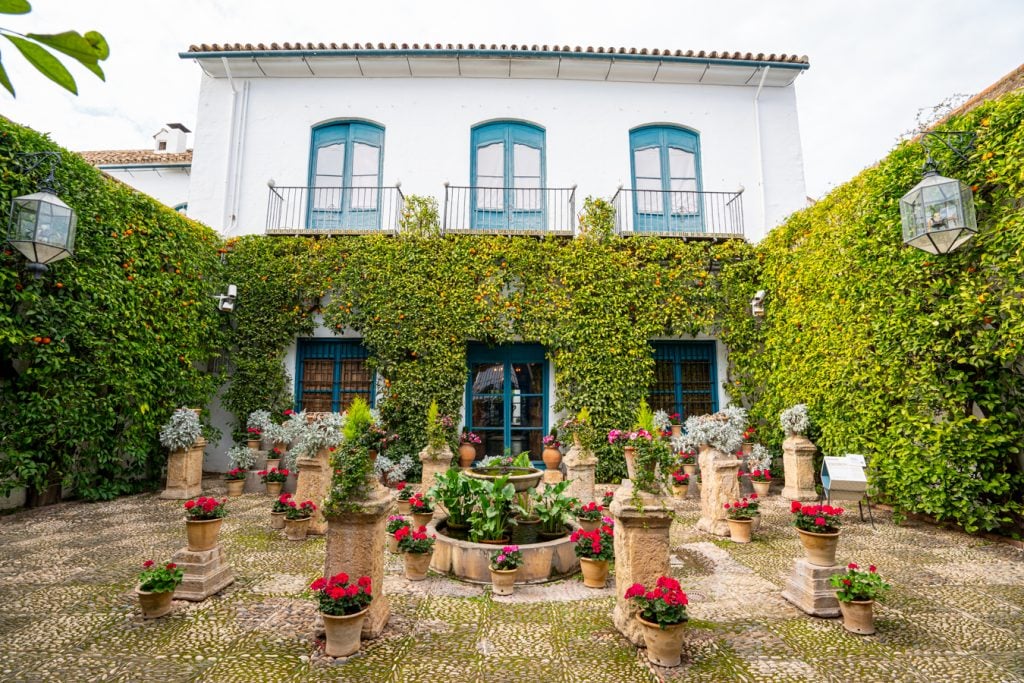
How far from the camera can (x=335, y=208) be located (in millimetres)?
9773

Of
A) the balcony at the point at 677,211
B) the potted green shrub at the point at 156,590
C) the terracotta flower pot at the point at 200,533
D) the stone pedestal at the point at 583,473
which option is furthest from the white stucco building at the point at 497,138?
the potted green shrub at the point at 156,590

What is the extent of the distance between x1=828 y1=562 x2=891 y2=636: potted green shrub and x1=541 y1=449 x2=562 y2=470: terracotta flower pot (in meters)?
5.19

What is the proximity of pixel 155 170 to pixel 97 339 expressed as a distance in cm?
837

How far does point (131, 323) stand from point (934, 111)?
34.6 feet

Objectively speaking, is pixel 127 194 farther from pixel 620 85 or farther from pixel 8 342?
pixel 620 85

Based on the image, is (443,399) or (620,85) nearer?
(443,399)

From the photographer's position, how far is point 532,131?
401 inches

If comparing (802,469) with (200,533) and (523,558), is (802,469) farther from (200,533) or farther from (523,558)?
(200,533)

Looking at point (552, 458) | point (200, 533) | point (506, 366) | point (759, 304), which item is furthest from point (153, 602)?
point (759, 304)

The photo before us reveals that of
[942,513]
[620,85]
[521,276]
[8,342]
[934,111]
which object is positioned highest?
[620,85]

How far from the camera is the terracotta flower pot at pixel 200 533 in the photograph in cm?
383

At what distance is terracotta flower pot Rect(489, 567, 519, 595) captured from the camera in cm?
383

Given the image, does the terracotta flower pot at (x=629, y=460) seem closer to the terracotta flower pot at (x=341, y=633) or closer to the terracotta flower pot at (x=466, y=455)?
the terracotta flower pot at (x=466, y=455)

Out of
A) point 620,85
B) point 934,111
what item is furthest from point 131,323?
point 934,111
